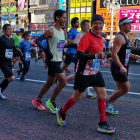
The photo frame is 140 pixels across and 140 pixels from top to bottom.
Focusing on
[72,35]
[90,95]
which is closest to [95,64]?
[90,95]

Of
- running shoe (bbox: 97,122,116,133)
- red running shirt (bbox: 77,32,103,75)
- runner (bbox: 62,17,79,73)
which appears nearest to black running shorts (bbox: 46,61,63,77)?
red running shirt (bbox: 77,32,103,75)

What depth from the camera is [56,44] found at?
3998mm

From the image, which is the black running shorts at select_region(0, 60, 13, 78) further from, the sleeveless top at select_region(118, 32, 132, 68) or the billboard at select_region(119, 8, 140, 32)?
the billboard at select_region(119, 8, 140, 32)

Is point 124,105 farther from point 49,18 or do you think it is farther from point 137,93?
point 49,18

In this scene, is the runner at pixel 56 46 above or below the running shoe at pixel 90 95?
above

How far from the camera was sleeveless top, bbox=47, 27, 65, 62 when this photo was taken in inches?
156

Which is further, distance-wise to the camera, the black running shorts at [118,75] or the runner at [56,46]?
the runner at [56,46]

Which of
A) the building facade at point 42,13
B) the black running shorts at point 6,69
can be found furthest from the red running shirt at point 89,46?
the building facade at point 42,13

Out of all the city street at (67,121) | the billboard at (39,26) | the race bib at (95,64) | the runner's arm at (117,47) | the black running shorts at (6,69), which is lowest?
the city street at (67,121)

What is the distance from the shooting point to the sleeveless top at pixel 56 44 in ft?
13.0

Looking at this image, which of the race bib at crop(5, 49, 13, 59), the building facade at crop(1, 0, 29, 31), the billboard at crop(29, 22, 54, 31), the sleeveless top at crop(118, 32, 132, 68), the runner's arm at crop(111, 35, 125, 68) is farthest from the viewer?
the building facade at crop(1, 0, 29, 31)

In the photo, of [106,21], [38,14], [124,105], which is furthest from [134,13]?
[124,105]

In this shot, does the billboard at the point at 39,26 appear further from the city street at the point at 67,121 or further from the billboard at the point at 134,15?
the city street at the point at 67,121

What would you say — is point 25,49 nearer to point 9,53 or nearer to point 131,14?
point 9,53
